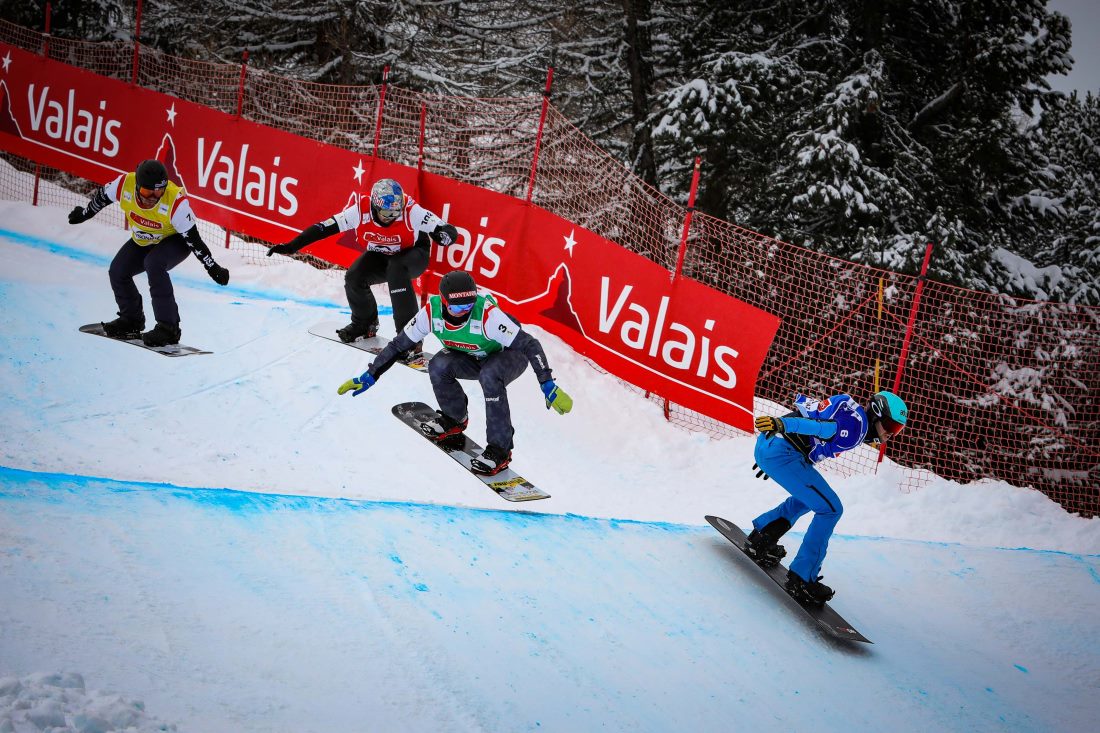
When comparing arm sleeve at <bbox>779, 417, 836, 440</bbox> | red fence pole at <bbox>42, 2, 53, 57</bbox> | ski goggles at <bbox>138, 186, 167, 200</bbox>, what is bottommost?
arm sleeve at <bbox>779, 417, 836, 440</bbox>

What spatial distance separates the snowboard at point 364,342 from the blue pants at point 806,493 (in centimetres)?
376

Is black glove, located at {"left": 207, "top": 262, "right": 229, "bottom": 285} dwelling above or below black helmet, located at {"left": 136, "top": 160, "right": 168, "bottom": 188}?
below

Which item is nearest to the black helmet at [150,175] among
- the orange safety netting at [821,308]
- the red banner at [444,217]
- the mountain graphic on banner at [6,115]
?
the red banner at [444,217]

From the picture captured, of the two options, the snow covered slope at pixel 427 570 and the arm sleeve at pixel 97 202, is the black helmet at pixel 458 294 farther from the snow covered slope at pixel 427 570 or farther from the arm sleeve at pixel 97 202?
the arm sleeve at pixel 97 202

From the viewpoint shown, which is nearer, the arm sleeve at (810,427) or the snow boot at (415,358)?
the arm sleeve at (810,427)

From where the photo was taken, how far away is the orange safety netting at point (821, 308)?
873 cm

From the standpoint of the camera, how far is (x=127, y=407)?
6.30 meters

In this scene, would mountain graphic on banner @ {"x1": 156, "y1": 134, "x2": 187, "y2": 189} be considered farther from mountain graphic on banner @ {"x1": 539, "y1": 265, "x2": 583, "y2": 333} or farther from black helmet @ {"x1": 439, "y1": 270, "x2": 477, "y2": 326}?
black helmet @ {"x1": 439, "y1": 270, "x2": 477, "y2": 326}

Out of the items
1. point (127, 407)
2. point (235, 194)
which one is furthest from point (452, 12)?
point (127, 407)

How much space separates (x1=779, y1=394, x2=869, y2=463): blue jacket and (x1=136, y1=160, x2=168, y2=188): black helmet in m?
5.80

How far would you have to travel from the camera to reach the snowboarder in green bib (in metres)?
6.03

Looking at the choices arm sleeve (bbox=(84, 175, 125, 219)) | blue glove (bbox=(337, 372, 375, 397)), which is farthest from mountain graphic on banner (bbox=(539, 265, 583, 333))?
arm sleeve (bbox=(84, 175, 125, 219))

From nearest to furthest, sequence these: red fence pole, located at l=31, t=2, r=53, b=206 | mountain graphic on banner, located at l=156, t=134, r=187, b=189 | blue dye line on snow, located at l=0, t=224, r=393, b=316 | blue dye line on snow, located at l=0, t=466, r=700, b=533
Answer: blue dye line on snow, located at l=0, t=466, r=700, b=533, blue dye line on snow, located at l=0, t=224, r=393, b=316, mountain graphic on banner, located at l=156, t=134, r=187, b=189, red fence pole, located at l=31, t=2, r=53, b=206

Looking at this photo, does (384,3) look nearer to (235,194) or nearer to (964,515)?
(235,194)
